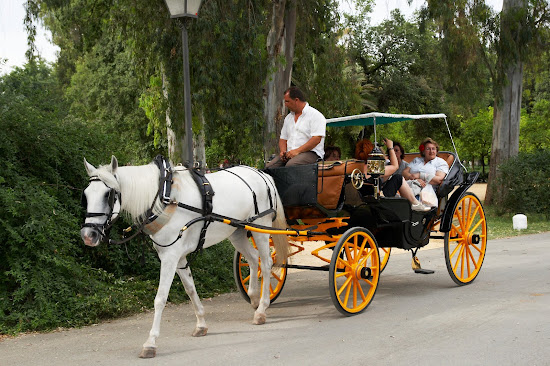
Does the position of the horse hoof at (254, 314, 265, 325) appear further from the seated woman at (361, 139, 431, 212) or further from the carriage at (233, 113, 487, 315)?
the seated woman at (361, 139, 431, 212)

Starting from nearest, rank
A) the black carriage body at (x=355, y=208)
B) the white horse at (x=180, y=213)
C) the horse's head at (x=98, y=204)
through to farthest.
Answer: the horse's head at (x=98, y=204), the white horse at (x=180, y=213), the black carriage body at (x=355, y=208)

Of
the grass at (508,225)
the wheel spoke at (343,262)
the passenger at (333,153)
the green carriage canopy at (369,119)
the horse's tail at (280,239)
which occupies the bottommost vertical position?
Answer: the grass at (508,225)

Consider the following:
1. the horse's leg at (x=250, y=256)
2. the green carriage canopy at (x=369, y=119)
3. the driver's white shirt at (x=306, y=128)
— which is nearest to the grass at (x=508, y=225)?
the green carriage canopy at (x=369, y=119)

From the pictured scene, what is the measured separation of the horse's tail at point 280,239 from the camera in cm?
703

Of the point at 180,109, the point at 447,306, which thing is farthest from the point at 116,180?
the point at 180,109

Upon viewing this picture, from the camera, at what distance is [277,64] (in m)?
14.1

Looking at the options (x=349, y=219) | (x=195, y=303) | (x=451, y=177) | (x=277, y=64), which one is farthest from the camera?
(x=277, y=64)

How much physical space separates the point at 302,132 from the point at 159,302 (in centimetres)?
282

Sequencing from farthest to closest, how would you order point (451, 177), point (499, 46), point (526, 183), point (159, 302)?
point (499, 46) → point (526, 183) → point (451, 177) → point (159, 302)

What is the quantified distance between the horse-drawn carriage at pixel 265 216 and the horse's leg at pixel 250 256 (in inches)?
0.5

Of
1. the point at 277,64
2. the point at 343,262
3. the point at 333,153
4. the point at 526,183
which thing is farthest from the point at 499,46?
the point at 343,262

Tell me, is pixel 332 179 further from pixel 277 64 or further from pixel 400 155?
pixel 277 64

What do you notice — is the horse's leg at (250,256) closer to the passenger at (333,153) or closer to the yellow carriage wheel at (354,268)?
the yellow carriage wheel at (354,268)

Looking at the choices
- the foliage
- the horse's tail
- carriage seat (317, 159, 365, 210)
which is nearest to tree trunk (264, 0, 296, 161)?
the horse's tail
